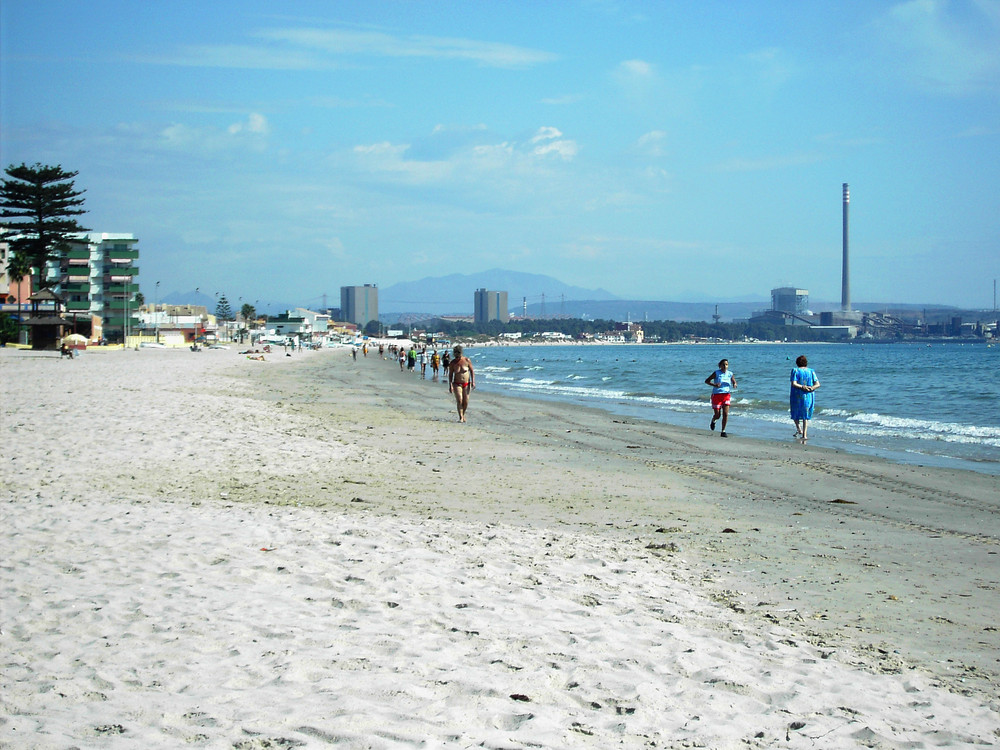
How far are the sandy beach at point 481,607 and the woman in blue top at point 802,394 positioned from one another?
484 centimetres

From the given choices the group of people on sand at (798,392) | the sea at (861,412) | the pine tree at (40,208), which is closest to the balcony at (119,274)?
the pine tree at (40,208)

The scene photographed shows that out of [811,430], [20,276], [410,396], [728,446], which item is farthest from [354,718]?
[20,276]

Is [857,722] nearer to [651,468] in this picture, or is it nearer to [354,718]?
[354,718]

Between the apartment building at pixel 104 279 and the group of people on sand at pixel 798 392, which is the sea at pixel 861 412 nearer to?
the group of people on sand at pixel 798 392

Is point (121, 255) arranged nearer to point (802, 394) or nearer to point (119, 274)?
point (119, 274)

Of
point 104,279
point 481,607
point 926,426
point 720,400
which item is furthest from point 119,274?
point 481,607

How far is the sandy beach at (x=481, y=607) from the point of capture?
350 centimetres

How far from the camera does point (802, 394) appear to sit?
16281 mm

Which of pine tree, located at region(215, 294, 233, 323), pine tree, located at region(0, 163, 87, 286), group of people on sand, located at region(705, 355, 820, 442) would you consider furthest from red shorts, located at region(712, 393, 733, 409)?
pine tree, located at region(215, 294, 233, 323)

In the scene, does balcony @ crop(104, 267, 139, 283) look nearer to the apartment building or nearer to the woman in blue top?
the apartment building

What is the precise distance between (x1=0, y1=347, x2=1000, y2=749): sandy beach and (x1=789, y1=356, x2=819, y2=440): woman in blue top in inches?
190

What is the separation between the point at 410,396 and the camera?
28.3 meters

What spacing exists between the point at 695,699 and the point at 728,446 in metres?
11.9

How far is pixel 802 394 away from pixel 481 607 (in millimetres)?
12883
